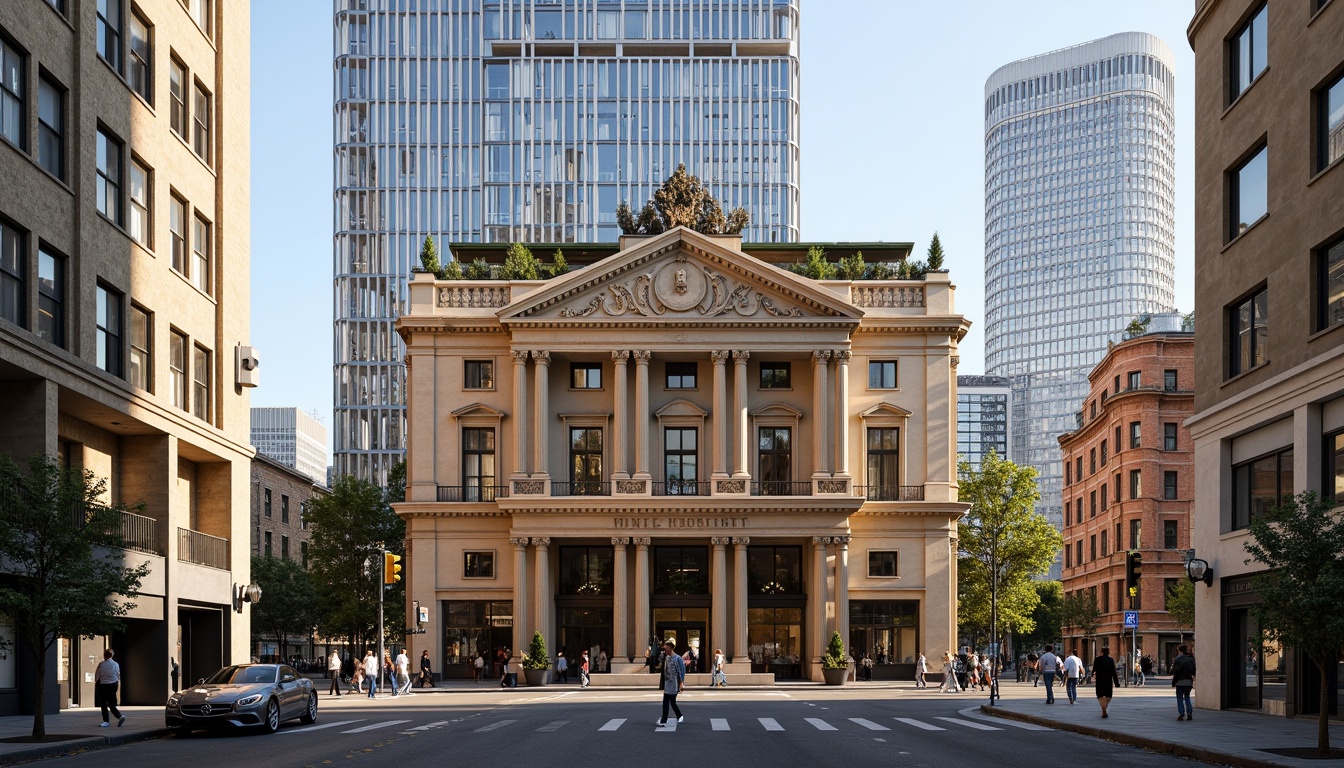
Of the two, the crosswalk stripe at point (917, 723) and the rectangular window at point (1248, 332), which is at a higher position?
the rectangular window at point (1248, 332)

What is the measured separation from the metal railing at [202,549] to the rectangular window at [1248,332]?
29.6 metres

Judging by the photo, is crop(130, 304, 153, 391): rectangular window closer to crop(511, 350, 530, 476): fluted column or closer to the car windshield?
the car windshield

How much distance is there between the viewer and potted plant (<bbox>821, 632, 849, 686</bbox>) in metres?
59.5

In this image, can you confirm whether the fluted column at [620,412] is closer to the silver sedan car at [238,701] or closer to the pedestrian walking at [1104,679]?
the pedestrian walking at [1104,679]

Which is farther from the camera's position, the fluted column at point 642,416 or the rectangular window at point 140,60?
the fluted column at point 642,416

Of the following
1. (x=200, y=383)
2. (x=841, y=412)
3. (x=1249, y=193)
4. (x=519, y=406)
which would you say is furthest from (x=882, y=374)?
(x=200, y=383)

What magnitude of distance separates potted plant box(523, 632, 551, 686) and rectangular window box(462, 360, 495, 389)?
12.7 m

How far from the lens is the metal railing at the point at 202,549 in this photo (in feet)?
134

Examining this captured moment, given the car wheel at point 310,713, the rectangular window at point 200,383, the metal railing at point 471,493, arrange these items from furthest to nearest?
the metal railing at point 471,493
the rectangular window at point 200,383
the car wheel at point 310,713

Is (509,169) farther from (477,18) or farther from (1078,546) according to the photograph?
(1078,546)

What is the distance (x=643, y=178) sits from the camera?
443ft

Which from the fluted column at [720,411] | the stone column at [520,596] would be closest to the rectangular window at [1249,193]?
the fluted column at [720,411]

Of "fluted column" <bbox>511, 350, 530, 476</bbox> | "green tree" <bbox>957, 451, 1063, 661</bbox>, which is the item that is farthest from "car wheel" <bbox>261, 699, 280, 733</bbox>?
"green tree" <bbox>957, 451, 1063, 661</bbox>

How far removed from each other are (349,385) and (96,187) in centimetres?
9790
